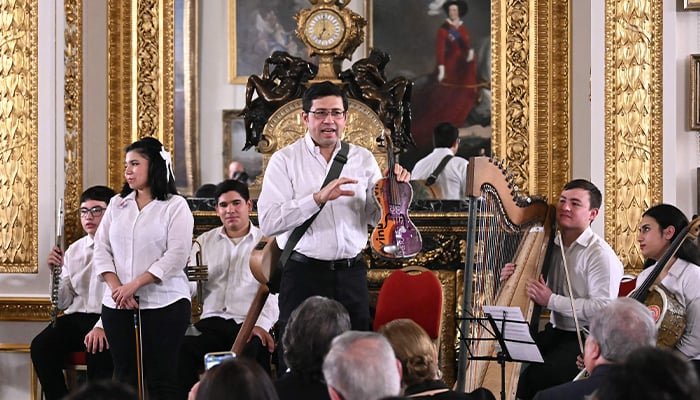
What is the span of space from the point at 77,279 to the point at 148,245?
115 centimetres

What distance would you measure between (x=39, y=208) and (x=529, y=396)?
→ 294cm

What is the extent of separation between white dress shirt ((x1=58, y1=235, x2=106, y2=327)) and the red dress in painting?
2.21 m

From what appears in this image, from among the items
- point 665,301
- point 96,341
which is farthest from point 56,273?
point 665,301

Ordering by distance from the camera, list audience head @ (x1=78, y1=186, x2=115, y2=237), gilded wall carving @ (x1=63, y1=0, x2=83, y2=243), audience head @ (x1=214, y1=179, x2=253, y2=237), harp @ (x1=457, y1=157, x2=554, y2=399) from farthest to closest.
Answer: gilded wall carving @ (x1=63, y1=0, x2=83, y2=243) < audience head @ (x1=78, y1=186, x2=115, y2=237) < audience head @ (x1=214, y1=179, x2=253, y2=237) < harp @ (x1=457, y1=157, x2=554, y2=399)

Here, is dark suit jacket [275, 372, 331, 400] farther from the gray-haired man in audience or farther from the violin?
the violin

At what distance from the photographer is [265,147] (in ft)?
22.3

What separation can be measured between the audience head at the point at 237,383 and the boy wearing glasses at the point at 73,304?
3.31 metres

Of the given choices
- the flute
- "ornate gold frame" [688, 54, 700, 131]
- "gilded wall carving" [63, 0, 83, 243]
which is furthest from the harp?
"gilded wall carving" [63, 0, 83, 243]

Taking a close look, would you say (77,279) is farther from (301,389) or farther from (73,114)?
(301,389)

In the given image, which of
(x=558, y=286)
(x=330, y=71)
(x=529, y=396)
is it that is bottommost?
(x=529, y=396)

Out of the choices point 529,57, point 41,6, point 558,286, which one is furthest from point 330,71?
point 558,286

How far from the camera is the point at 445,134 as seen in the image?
7164 millimetres

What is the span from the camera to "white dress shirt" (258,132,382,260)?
455 centimetres

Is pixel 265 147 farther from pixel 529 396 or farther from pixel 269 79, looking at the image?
pixel 529 396
